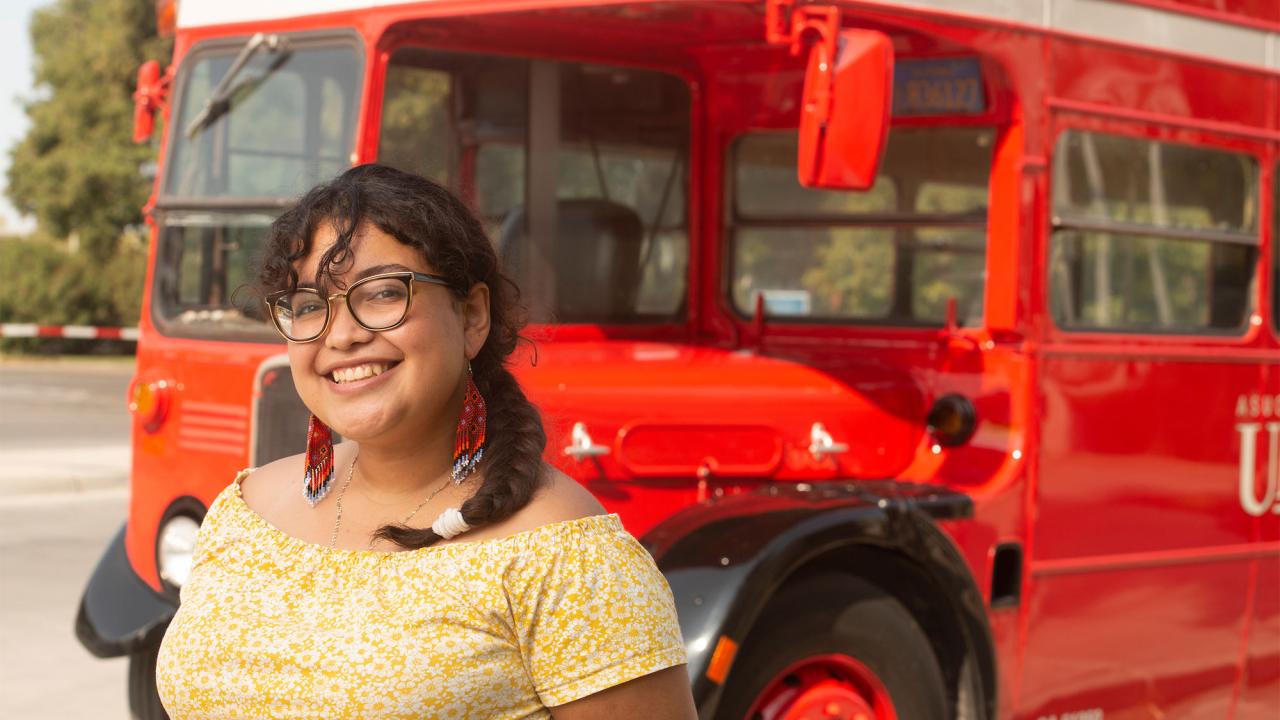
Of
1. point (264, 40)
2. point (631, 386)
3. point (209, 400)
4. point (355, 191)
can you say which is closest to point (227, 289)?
point (209, 400)

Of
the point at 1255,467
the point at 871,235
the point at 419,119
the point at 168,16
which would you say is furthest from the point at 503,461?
the point at 168,16

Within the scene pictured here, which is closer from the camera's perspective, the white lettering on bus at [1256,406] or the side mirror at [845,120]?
the side mirror at [845,120]

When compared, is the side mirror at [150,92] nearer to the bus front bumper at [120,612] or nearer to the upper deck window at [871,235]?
the bus front bumper at [120,612]

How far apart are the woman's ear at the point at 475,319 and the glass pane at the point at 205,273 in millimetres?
2460

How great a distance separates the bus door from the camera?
15.1ft

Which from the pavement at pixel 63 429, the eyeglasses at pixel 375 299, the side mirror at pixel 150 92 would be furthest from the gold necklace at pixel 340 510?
the pavement at pixel 63 429

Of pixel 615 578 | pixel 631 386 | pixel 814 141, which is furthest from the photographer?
pixel 631 386

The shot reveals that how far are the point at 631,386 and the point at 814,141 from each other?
0.87 meters

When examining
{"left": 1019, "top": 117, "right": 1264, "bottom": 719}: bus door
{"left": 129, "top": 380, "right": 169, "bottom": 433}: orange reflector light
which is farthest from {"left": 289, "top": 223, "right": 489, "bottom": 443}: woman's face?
{"left": 129, "top": 380, "right": 169, "bottom": 433}: orange reflector light

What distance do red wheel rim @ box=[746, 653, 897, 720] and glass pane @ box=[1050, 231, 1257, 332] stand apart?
3.77ft

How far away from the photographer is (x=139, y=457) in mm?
4996

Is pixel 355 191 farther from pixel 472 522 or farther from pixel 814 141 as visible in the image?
pixel 814 141

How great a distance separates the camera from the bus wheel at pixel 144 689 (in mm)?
5047

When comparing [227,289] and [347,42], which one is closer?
[347,42]
